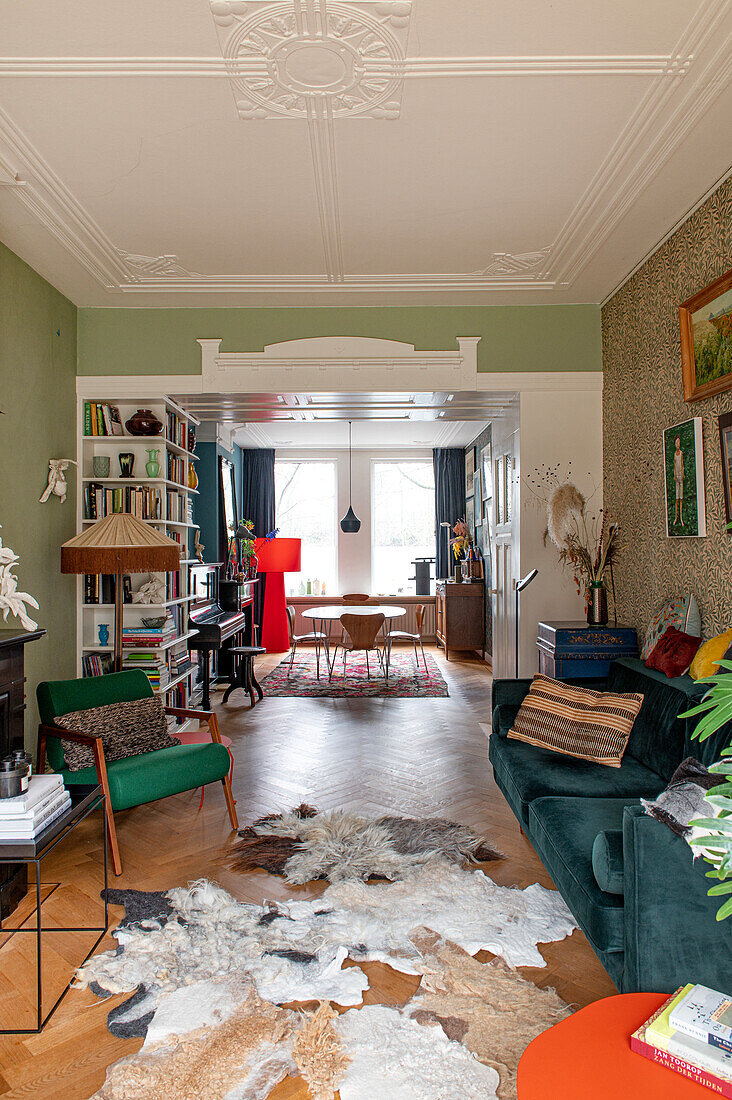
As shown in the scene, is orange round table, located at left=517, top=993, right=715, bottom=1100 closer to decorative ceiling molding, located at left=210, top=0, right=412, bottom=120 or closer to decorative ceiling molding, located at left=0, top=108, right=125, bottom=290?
decorative ceiling molding, located at left=210, top=0, right=412, bottom=120

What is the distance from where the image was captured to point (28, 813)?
2279mm

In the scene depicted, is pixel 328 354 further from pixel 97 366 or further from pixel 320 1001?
pixel 320 1001

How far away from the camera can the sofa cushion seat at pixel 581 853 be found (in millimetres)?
2008

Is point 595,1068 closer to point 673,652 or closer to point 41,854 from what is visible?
point 41,854

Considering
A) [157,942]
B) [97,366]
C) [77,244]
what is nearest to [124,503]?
[97,366]

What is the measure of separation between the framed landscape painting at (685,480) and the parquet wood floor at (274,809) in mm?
1778

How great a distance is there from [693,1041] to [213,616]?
5.51m

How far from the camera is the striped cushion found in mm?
3146

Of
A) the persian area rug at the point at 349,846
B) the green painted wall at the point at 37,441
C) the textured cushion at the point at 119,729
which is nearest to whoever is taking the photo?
the persian area rug at the point at 349,846

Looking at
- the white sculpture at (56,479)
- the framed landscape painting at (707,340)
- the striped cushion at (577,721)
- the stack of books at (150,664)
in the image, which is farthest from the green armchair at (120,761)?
the framed landscape painting at (707,340)

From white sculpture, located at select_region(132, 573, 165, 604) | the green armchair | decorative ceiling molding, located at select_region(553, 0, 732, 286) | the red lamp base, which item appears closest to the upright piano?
white sculpture, located at select_region(132, 573, 165, 604)

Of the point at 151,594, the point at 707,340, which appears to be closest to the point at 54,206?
the point at 151,594

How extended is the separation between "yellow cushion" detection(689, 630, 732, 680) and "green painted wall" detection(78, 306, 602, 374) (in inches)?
102

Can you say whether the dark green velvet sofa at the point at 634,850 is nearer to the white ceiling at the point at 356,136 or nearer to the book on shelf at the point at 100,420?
the white ceiling at the point at 356,136
